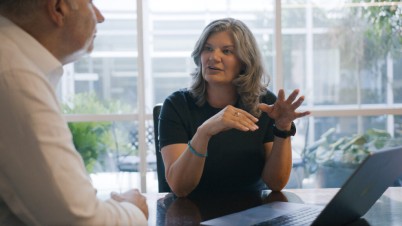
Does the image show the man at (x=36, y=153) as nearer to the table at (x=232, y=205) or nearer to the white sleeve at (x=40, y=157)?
the white sleeve at (x=40, y=157)

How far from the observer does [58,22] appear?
1103 millimetres

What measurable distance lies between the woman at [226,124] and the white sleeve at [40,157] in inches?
37.0

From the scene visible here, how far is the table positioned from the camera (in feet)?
4.75

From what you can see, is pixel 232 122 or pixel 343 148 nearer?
pixel 232 122

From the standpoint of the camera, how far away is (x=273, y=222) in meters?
1.37

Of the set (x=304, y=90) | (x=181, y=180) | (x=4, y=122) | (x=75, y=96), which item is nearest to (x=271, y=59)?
(x=304, y=90)

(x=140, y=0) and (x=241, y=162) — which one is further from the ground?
(x=140, y=0)

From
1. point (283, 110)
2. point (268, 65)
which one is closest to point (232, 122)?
point (283, 110)

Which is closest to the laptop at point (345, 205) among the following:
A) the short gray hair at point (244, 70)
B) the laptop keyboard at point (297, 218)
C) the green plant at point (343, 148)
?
the laptop keyboard at point (297, 218)

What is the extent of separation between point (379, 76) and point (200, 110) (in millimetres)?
2684

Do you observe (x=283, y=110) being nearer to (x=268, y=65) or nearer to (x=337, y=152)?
(x=268, y=65)

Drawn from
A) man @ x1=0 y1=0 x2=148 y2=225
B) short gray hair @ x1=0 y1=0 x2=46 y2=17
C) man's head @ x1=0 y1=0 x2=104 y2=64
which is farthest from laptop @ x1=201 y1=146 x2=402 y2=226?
short gray hair @ x1=0 y1=0 x2=46 y2=17

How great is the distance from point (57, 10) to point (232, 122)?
0.90 m

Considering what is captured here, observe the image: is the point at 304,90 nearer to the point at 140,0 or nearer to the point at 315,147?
the point at 315,147
